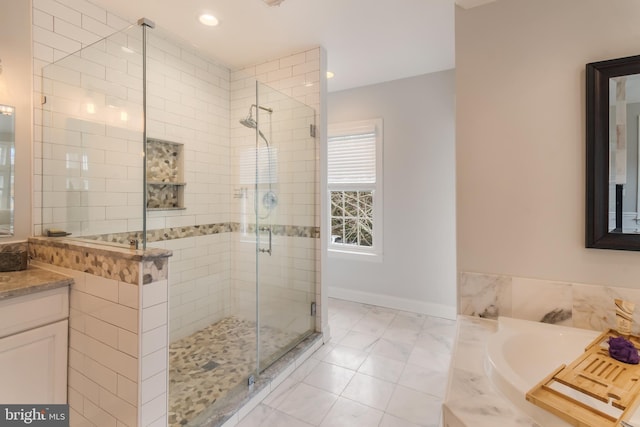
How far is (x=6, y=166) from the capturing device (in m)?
1.67

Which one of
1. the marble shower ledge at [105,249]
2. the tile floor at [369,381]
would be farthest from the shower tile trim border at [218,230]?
the tile floor at [369,381]

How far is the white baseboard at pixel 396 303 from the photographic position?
10.3ft

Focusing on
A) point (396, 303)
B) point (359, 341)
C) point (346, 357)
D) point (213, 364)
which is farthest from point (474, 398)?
point (396, 303)

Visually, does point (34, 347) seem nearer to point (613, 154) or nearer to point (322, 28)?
point (322, 28)

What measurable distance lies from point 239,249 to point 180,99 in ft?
4.99

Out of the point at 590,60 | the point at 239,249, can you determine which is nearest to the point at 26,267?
the point at 239,249

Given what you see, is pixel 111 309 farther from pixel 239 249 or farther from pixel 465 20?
pixel 465 20

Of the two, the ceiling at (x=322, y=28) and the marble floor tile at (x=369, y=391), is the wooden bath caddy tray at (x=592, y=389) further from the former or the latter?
the ceiling at (x=322, y=28)

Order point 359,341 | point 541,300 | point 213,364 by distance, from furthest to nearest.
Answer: point 359,341 < point 213,364 < point 541,300

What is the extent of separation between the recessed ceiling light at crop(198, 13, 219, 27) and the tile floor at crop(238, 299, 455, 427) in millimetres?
2713

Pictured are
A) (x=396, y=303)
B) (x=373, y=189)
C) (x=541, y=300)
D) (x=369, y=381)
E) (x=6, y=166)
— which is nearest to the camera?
(x=541, y=300)

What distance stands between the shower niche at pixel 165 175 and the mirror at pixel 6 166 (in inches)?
30.3

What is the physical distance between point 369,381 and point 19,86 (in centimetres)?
293

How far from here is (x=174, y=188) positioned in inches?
103
